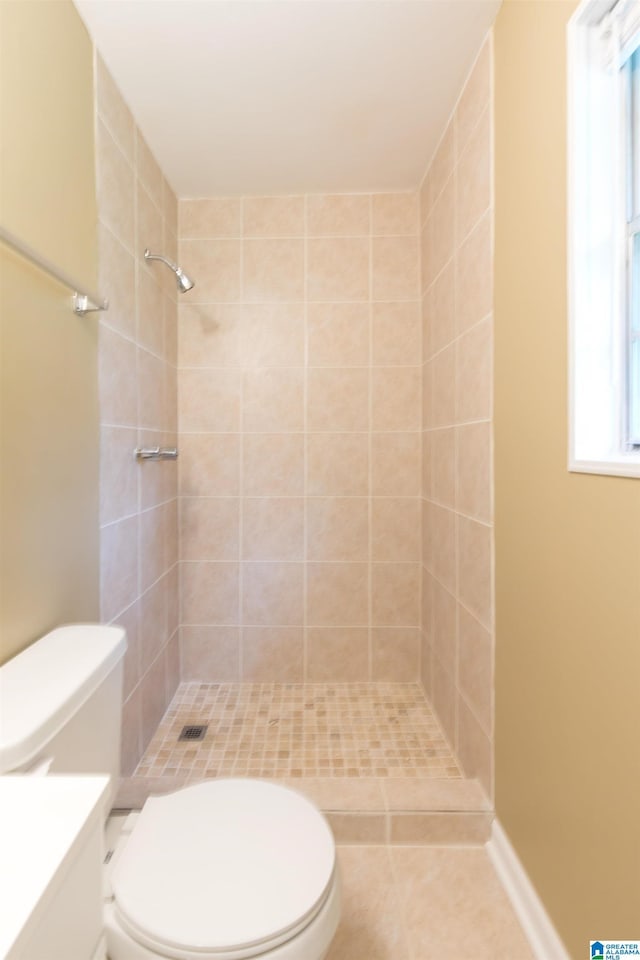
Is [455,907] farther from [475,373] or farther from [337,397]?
[337,397]

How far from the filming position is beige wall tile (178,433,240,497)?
211 cm

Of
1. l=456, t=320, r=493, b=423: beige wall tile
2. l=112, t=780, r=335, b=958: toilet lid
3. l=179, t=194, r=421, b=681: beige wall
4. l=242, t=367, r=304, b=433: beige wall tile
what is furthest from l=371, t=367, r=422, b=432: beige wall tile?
l=112, t=780, r=335, b=958: toilet lid

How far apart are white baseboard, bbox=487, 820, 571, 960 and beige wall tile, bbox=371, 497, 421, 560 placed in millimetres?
1029

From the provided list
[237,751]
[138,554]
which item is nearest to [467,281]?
[138,554]

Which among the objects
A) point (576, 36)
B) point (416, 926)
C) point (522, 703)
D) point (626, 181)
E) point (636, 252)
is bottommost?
point (416, 926)

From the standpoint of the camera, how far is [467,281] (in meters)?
1.49

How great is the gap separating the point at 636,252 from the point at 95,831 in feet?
3.89

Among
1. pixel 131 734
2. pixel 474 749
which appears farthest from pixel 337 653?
pixel 131 734

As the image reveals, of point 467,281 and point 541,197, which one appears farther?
point 467,281

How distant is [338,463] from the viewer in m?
2.11

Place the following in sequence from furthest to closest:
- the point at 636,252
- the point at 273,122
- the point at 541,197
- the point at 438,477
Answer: the point at 438,477 < the point at 273,122 < the point at 541,197 < the point at 636,252

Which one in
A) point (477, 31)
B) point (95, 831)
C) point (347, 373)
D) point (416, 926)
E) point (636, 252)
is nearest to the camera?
point (95, 831)

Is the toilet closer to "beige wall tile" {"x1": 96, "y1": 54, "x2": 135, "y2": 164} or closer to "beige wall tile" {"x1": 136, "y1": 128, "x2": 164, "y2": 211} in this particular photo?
"beige wall tile" {"x1": 96, "y1": 54, "x2": 135, "y2": 164}

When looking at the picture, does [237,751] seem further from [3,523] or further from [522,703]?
[3,523]
